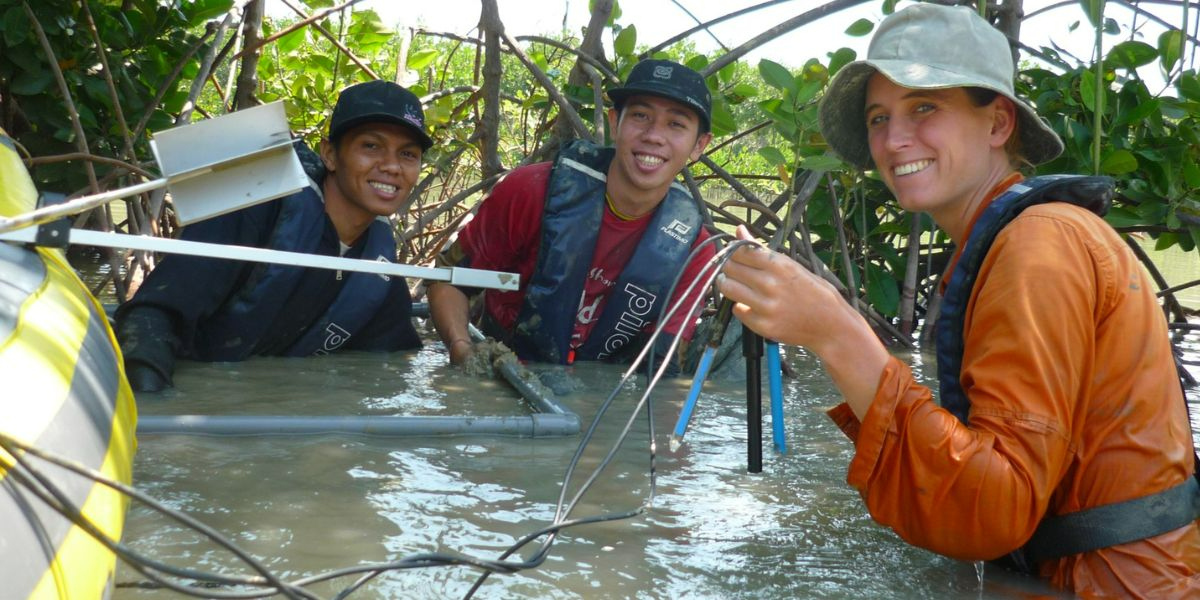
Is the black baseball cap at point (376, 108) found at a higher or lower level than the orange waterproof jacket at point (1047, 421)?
higher

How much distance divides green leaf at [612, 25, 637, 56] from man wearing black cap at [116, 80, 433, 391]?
1.48m

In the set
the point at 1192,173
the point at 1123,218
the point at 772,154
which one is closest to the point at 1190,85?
the point at 1192,173

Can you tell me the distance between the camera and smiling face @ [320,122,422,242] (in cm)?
409

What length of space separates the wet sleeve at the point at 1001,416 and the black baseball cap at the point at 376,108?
8.23 ft

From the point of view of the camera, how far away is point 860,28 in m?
4.67

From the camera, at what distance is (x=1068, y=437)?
75.6 inches

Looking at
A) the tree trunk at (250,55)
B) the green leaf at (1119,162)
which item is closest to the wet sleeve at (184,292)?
the tree trunk at (250,55)

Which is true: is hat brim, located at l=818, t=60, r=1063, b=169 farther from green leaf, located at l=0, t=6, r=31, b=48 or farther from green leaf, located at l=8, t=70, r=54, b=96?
green leaf, located at l=8, t=70, r=54, b=96

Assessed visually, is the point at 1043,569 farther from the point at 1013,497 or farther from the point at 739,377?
the point at 739,377

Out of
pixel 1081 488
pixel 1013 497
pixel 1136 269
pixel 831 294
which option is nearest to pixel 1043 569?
pixel 1081 488

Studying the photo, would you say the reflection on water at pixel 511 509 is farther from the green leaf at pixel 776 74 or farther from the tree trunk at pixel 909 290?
the tree trunk at pixel 909 290

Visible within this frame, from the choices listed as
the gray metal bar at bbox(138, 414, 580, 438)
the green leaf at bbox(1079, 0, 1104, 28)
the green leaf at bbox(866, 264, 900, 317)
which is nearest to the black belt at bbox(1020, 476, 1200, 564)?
the gray metal bar at bbox(138, 414, 580, 438)

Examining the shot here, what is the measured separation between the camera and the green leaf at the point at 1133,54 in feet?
15.2

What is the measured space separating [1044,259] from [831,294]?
1.19 feet
